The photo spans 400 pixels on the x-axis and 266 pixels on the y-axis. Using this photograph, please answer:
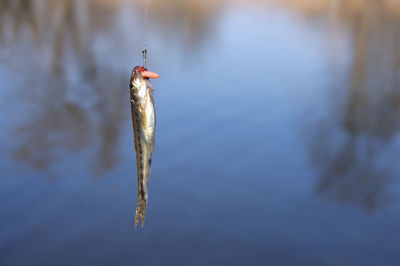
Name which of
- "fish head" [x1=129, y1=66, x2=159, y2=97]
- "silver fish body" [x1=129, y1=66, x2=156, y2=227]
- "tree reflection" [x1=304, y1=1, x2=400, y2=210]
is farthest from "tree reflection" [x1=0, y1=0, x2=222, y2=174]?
"fish head" [x1=129, y1=66, x2=159, y2=97]

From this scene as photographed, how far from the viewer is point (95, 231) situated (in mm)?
4426

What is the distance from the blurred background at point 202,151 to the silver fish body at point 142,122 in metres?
2.18

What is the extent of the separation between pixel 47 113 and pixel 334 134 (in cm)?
399

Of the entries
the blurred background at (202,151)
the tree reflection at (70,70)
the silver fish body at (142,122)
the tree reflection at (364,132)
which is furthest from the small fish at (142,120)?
the tree reflection at (364,132)

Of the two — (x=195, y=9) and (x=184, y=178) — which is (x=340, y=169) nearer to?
(x=184, y=178)

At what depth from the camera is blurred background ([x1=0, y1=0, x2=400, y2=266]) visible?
4418 millimetres

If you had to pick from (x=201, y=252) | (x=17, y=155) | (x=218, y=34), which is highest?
(x=218, y=34)

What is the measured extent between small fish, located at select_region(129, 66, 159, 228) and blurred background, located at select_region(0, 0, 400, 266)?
2180mm

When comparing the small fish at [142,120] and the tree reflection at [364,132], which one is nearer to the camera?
the small fish at [142,120]

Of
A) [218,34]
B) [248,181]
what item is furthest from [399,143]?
[218,34]

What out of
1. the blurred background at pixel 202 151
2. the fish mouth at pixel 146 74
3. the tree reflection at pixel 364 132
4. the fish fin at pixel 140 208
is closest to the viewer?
the fish mouth at pixel 146 74

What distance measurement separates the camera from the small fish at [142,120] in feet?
6.55

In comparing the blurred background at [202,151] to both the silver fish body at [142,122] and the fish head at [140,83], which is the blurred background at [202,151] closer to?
the silver fish body at [142,122]

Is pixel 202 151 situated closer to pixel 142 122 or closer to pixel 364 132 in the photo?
pixel 364 132
